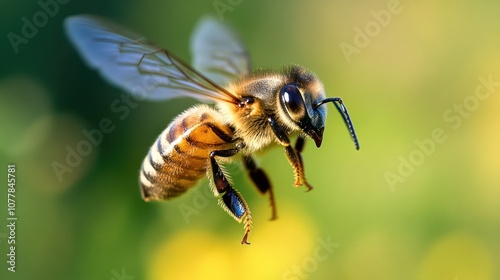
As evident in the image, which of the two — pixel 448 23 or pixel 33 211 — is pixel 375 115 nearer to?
pixel 448 23

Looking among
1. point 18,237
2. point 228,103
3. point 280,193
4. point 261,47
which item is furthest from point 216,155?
point 261,47

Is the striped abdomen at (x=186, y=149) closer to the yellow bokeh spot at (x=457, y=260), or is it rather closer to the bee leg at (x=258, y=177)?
the bee leg at (x=258, y=177)

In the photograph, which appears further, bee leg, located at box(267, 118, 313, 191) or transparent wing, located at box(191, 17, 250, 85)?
transparent wing, located at box(191, 17, 250, 85)

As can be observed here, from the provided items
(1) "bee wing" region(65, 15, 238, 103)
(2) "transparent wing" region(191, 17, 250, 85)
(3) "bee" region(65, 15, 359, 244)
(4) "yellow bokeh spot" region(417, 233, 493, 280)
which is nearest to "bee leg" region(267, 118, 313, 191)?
(3) "bee" region(65, 15, 359, 244)

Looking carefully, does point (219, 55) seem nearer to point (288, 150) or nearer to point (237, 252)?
point (288, 150)

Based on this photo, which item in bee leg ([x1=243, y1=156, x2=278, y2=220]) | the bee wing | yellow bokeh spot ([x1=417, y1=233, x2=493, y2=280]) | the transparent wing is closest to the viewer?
the bee wing

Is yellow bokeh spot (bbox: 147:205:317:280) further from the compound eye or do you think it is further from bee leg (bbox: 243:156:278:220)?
the compound eye
